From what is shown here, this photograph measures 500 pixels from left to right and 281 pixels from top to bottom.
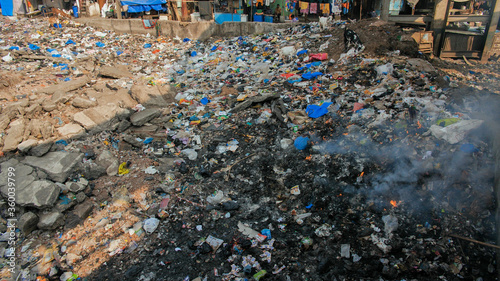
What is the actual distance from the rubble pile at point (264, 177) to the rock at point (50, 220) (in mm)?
12

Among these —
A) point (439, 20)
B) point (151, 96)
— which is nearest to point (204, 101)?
point (151, 96)

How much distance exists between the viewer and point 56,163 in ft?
11.0

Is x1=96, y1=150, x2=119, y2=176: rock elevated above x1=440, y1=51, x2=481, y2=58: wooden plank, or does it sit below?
below

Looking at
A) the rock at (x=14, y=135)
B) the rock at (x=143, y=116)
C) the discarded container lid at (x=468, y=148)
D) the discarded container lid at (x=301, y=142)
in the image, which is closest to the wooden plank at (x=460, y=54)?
the discarded container lid at (x=468, y=148)

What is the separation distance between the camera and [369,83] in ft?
15.6

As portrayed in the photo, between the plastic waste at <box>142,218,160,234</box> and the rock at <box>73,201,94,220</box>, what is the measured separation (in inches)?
27.5

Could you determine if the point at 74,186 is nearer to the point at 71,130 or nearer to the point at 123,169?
the point at 123,169

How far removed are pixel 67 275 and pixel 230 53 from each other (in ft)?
23.1

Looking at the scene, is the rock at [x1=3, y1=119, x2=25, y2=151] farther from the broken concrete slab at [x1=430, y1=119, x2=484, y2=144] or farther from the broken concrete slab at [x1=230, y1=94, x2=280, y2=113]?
the broken concrete slab at [x1=430, y1=119, x2=484, y2=144]

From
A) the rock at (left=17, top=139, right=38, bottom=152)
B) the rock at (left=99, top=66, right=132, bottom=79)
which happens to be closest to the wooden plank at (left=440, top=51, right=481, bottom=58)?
the rock at (left=99, top=66, right=132, bottom=79)

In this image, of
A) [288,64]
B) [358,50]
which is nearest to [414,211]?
[358,50]

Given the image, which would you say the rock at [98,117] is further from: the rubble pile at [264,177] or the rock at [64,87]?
the rock at [64,87]

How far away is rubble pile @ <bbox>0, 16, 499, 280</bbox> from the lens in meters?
2.37

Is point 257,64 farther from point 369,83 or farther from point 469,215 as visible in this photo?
point 469,215
